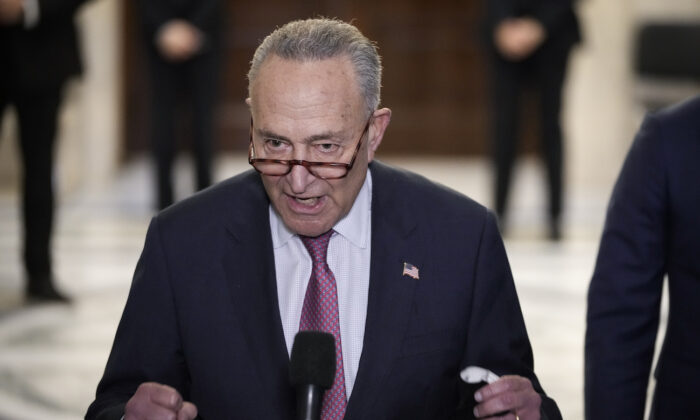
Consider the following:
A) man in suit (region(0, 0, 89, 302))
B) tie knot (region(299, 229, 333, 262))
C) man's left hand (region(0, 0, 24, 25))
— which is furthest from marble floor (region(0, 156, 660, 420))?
tie knot (region(299, 229, 333, 262))

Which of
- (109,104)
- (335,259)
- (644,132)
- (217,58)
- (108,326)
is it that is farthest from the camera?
(109,104)

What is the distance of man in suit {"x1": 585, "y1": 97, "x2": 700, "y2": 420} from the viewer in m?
2.16

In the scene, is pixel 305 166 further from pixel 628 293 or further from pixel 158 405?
pixel 628 293

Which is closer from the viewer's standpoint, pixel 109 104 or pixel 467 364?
pixel 467 364

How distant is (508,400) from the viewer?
6.61 ft

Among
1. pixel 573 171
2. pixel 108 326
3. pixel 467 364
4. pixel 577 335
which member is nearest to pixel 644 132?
pixel 467 364

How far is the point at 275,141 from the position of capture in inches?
87.7

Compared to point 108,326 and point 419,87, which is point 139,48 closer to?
point 419,87

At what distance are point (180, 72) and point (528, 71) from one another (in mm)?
2105

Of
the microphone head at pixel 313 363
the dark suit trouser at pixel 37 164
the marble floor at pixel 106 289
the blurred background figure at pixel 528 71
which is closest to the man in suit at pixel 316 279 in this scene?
the microphone head at pixel 313 363

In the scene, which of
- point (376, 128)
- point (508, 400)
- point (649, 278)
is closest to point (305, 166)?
point (376, 128)

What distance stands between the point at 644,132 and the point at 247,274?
79 centimetres

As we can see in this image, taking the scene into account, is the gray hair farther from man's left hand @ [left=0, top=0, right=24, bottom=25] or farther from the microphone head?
man's left hand @ [left=0, top=0, right=24, bottom=25]

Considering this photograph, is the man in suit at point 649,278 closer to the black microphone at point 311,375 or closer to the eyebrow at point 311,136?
the eyebrow at point 311,136
